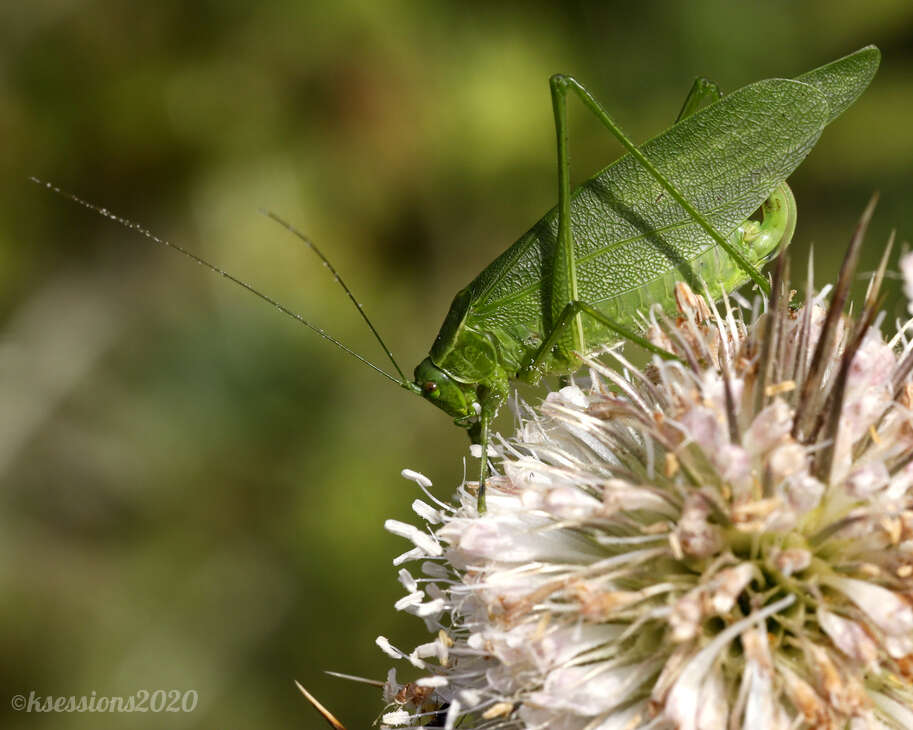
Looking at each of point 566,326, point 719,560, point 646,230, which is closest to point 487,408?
point 566,326

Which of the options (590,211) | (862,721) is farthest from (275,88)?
(862,721)

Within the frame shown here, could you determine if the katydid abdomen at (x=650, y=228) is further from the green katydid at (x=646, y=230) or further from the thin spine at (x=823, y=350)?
the thin spine at (x=823, y=350)

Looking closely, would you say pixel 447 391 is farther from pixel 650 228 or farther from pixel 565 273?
pixel 650 228

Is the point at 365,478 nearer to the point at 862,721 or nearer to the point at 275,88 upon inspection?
the point at 275,88

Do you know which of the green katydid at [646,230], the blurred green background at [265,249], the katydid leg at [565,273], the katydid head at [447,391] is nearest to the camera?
the green katydid at [646,230]

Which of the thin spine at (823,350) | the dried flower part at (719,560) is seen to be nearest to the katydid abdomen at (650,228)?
the dried flower part at (719,560)

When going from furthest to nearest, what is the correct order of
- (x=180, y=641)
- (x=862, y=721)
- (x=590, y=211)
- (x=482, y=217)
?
(x=482, y=217), (x=180, y=641), (x=590, y=211), (x=862, y=721)
